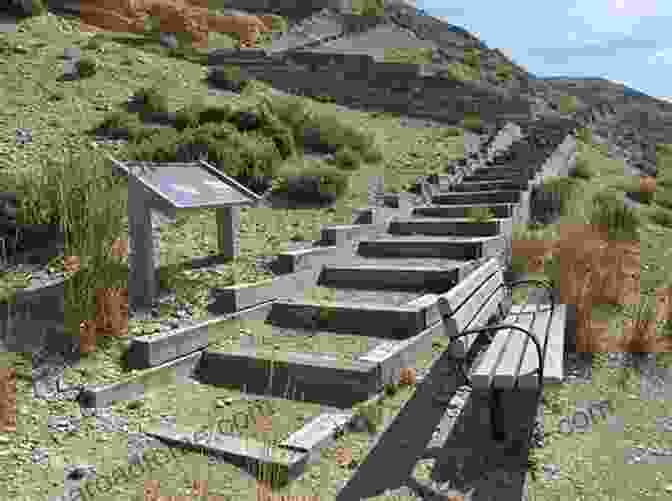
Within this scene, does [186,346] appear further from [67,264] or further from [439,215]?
[439,215]

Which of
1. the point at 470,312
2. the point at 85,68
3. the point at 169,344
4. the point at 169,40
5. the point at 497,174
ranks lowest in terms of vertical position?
the point at 169,344

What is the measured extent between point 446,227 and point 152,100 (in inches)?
242

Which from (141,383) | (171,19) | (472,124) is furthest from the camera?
(171,19)

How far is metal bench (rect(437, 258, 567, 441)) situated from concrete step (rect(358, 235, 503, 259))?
3.72ft

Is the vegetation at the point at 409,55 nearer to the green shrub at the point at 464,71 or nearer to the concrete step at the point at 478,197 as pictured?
the green shrub at the point at 464,71

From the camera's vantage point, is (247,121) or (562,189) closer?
(562,189)

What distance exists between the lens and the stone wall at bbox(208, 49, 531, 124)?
18344mm

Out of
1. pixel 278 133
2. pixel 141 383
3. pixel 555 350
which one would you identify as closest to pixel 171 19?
pixel 278 133

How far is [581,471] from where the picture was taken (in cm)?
370

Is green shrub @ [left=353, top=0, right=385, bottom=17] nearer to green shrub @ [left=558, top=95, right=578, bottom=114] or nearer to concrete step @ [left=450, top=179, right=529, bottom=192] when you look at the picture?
green shrub @ [left=558, top=95, right=578, bottom=114]

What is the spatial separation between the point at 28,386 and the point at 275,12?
4175cm

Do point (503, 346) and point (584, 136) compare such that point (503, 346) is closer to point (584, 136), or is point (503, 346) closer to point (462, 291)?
point (462, 291)

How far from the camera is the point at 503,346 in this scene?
14.1ft

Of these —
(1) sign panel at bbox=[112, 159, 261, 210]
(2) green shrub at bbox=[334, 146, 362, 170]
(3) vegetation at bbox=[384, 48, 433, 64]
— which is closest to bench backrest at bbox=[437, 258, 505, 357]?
(1) sign panel at bbox=[112, 159, 261, 210]
